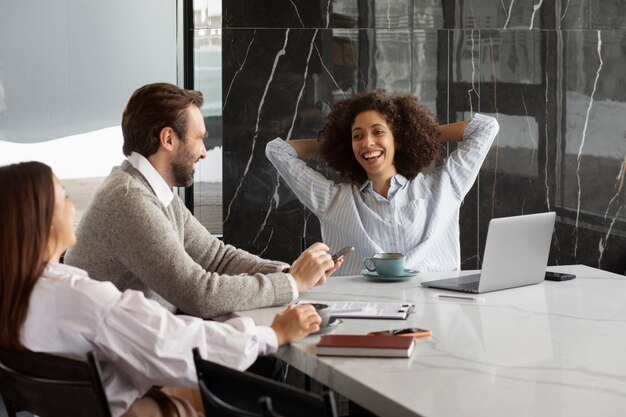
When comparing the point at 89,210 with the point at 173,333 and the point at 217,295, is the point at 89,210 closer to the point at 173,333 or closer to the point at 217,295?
the point at 217,295

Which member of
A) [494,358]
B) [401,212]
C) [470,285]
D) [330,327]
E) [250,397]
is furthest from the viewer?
[401,212]

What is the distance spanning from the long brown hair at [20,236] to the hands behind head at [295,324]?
0.57 m

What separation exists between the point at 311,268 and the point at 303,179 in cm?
99

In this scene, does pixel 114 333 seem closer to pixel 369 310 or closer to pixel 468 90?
pixel 369 310

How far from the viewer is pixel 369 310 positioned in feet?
7.73

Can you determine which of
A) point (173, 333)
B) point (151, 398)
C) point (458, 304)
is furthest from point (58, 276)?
point (458, 304)

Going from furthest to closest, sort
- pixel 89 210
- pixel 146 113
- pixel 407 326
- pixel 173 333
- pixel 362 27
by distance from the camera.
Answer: pixel 362 27 < pixel 146 113 < pixel 89 210 < pixel 407 326 < pixel 173 333

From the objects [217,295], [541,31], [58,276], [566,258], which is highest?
[541,31]

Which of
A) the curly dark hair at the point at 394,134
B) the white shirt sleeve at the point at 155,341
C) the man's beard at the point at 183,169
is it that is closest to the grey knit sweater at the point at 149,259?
the man's beard at the point at 183,169

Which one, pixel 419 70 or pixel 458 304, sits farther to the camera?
pixel 419 70

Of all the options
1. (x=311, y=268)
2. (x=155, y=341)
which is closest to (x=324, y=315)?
(x=311, y=268)

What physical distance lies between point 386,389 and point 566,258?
3.13m

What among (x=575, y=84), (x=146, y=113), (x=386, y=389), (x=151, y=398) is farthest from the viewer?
(x=575, y=84)

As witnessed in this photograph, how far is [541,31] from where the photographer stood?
4.36 meters
